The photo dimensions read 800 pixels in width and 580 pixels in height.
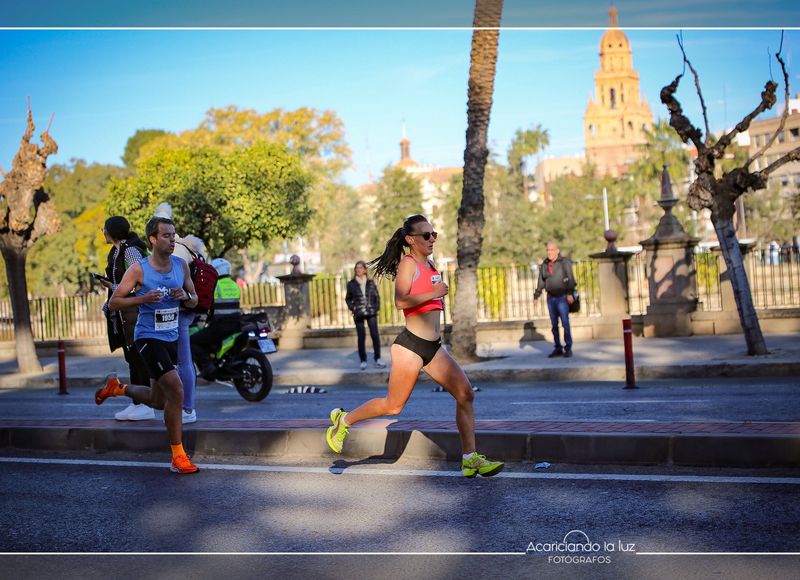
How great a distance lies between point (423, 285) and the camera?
678cm

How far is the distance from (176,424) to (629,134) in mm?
156927

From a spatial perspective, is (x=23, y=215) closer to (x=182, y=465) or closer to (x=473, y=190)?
(x=473, y=190)

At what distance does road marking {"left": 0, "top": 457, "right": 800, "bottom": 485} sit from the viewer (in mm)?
6352

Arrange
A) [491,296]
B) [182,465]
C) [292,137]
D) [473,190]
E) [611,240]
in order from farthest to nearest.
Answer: [292,137]
[491,296]
[611,240]
[473,190]
[182,465]

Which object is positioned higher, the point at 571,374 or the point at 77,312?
the point at 77,312

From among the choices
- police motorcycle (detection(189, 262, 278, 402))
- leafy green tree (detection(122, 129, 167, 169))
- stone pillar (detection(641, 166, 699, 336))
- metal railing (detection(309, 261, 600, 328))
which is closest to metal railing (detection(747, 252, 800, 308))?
stone pillar (detection(641, 166, 699, 336))

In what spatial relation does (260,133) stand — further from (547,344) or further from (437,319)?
(437,319)

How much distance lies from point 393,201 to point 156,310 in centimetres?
6489

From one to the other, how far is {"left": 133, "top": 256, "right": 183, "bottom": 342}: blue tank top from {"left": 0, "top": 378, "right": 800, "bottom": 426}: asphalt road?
283 centimetres

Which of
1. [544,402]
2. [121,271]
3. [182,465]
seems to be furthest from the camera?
[544,402]

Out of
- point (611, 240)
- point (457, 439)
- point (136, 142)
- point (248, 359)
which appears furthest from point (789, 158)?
point (136, 142)

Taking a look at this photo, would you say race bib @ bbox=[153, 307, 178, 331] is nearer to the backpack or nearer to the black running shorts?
the backpack

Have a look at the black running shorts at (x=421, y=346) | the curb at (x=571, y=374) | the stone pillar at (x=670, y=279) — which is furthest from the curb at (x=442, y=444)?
the stone pillar at (x=670, y=279)

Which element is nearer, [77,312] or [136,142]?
[77,312]
